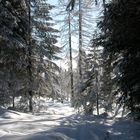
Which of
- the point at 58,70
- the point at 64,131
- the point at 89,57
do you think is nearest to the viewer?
the point at 64,131

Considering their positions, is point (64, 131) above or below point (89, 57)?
below

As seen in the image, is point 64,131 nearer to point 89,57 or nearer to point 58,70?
point 58,70

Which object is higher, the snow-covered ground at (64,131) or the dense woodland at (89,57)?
the dense woodland at (89,57)

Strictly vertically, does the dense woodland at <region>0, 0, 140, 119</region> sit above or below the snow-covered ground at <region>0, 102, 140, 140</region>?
above

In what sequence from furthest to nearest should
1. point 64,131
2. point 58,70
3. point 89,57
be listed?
point 89,57, point 58,70, point 64,131

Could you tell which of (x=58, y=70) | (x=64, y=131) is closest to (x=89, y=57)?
(x=58, y=70)

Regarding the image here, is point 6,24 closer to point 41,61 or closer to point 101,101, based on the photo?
point 41,61

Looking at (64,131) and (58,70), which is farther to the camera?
(58,70)

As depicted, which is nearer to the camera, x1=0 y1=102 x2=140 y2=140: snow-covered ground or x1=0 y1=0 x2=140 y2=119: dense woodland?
x1=0 y1=102 x2=140 y2=140: snow-covered ground

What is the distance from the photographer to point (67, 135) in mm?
9406

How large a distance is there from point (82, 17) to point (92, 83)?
12034 millimetres

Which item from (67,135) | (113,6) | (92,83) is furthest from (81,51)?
(67,135)

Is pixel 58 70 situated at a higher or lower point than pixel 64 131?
higher

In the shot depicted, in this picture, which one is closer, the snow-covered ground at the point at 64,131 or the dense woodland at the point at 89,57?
the snow-covered ground at the point at 64,131
